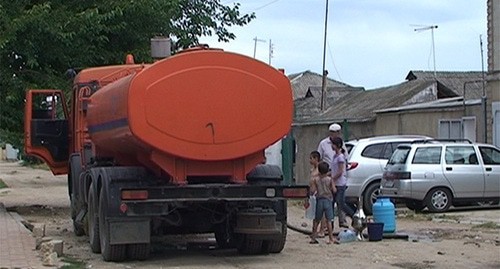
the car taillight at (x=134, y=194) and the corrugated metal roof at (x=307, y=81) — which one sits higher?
the corrugated metal roof at (x=307, y=81)

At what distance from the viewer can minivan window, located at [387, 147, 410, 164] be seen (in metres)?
20.4

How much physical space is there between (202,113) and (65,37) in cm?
993

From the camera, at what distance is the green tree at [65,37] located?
69.9 ft

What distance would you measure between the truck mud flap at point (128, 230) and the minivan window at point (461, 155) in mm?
10323

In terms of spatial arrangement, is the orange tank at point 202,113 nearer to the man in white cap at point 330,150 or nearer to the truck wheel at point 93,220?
the truck wheel at point 93,220

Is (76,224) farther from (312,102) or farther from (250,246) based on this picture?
(312,102)

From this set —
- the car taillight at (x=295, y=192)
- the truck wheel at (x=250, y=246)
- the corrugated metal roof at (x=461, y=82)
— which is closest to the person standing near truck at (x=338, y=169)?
the truck wheel at (x=250, y=246)

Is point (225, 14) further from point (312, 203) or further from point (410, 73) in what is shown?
point (410, 73)

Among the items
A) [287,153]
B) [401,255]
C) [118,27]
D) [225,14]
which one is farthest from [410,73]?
[401,255]

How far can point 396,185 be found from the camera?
798 inches

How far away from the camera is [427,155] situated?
20.8m

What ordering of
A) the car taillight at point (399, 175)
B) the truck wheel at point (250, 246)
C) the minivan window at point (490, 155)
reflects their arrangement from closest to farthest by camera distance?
1. the truck wheel at point (250, 246)
2. the car taillight at point (399, 175)
3. the minivan window at point (490, 155)

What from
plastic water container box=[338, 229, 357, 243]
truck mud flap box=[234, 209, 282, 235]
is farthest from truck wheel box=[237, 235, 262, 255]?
plastic water container box=[338, 229, 357, 243]

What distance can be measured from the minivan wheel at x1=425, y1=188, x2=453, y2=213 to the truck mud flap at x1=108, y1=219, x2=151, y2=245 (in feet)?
32.1
